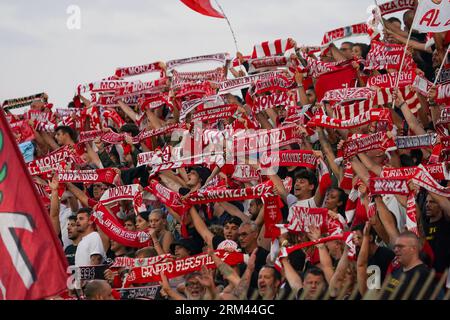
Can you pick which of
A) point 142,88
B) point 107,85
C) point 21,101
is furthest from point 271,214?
point 21,101

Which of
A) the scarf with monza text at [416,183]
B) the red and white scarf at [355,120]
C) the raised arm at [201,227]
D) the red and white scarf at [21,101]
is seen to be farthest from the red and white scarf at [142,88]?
the scarf with monza text at [416,183]

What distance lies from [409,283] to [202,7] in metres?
8.56

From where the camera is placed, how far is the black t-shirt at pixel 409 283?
8133 millimetres

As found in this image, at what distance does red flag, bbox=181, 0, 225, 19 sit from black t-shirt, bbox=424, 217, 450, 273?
279 inches

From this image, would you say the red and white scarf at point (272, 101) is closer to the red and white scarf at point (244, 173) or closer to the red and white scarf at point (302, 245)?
the red and white scarf at point (244, 173)

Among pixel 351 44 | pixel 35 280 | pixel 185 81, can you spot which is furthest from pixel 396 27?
pixel 35 280

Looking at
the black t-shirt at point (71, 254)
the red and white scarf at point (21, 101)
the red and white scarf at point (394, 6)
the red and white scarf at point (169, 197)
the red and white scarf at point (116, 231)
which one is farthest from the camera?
the red and white scarf at point (21, 101)

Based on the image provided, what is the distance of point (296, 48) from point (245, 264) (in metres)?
5.32

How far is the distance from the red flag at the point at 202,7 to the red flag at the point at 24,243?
9.28 meters

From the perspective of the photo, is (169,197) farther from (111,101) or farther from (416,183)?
(111,101)

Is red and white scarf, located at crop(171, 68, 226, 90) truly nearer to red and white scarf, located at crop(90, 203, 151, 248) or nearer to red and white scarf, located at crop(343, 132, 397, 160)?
red and white scarf, located at crop(90, 203, 151, 248)

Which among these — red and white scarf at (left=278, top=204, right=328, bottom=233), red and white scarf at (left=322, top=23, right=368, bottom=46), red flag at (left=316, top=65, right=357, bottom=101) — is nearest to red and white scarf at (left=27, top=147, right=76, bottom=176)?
red flag at (left=316, top=65, right=357, bottom=101)

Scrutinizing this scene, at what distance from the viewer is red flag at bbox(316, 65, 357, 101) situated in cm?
1367

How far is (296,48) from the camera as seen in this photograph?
15219 millimetres
